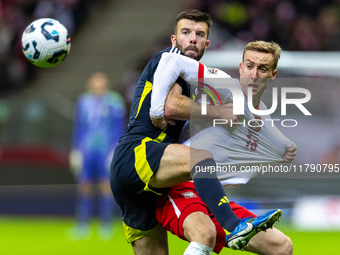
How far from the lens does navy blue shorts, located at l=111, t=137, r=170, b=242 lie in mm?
3305

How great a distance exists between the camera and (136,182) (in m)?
3.38

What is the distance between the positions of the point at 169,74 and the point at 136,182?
0.77 m

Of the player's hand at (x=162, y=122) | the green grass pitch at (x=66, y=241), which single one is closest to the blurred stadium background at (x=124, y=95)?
the green grass pitch at (x=66, y=241)

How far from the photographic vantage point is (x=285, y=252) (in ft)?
11.6

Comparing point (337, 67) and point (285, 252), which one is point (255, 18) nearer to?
point (337, 67)

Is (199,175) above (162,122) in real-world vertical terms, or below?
below

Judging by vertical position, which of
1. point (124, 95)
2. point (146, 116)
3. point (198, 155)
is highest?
point (124, 95)

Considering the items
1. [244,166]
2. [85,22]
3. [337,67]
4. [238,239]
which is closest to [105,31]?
[85,22]

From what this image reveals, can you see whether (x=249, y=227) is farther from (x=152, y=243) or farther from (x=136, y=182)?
(x=152, y=243)

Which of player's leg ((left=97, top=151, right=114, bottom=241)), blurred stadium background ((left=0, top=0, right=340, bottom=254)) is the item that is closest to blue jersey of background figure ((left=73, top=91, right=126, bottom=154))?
player's leg ((left=97, top=151, right=114, bottom=241))

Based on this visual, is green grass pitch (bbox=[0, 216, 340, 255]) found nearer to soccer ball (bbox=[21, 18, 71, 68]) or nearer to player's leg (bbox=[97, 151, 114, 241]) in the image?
player's leg (bbox=[97, 151, 114, 241])

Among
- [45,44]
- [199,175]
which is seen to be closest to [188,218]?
[199,175]

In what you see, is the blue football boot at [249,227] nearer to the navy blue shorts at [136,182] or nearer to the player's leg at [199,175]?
the player's leg at [199,175]

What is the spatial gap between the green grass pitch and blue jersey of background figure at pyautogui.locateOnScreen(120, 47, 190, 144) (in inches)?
118
